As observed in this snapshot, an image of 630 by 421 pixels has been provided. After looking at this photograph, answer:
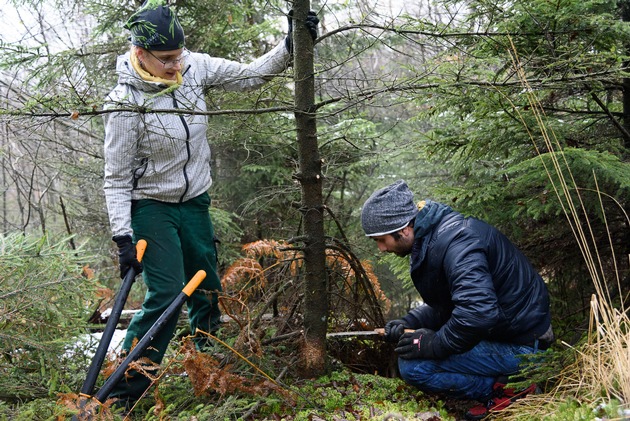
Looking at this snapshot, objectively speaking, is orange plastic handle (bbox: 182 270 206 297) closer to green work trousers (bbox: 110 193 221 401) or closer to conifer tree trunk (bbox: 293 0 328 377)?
green work trousers (bbox: 110 193 221 401)

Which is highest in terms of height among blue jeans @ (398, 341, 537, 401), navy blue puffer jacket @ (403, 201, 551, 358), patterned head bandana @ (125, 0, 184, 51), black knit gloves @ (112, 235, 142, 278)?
patterned head bandana @ (125, 0, 184, 51)

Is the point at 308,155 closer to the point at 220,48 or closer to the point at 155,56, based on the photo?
the point at 155,56

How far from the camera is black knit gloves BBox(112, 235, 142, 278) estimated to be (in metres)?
3.46

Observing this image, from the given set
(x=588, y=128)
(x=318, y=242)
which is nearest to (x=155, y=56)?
(x=318, y=242)

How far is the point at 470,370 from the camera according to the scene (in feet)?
11.8

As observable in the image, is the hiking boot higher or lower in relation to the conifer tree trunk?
lower

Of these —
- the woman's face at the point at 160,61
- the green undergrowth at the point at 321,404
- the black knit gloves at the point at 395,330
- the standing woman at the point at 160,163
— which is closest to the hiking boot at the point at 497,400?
the green undergrowth at the point at 321,404

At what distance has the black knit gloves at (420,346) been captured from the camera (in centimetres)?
356

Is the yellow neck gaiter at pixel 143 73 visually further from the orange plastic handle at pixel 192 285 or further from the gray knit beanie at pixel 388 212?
the gray knit beanie at pixel 388 212

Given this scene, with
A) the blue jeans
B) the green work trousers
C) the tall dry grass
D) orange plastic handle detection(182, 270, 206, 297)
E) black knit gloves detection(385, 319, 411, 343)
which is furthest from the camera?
black knit gloves detection(385, 319, 411, 343)

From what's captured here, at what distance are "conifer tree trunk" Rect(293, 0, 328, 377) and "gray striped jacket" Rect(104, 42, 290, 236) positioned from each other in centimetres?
29

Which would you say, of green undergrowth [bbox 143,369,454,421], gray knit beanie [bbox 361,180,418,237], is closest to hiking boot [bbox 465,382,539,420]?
green undergrowth [bbox 143,369,454,421]

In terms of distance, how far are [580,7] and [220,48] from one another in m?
4.55

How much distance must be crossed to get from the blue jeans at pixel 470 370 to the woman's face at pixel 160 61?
2.53m
